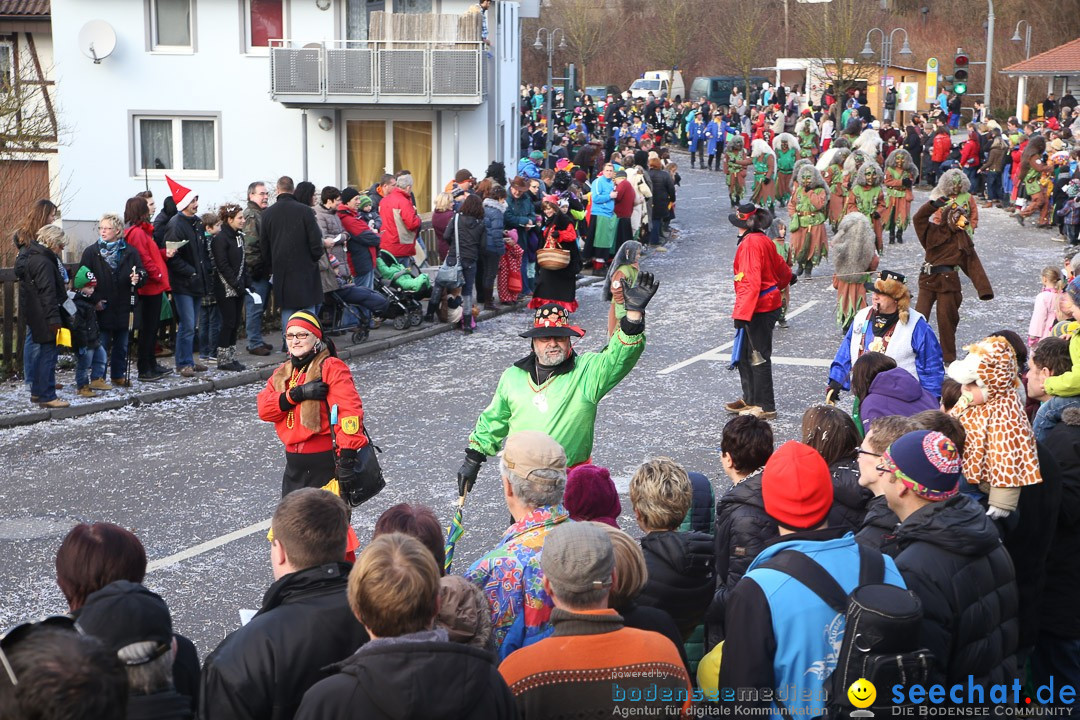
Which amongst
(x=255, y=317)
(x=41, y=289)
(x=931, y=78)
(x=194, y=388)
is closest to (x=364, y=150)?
(x=255, y=317)

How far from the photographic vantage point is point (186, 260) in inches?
506

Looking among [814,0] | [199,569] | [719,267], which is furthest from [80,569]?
[814,0]

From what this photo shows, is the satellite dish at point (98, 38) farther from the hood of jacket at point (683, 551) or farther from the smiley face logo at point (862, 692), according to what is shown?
the smiley face logo at point (862, 692)

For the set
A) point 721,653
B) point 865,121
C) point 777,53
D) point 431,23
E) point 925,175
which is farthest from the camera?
point 777,53

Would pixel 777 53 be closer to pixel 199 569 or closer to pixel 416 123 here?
pixel 416 123

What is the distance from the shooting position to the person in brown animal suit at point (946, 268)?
13.0 metres

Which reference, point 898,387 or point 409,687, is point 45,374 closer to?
point 898,387

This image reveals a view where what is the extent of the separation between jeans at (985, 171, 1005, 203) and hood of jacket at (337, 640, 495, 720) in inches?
1128

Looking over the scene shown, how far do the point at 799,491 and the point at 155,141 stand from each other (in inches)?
1126

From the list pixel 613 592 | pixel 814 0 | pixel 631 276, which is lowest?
pixel 613 592

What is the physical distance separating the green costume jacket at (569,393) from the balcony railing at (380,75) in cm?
2258

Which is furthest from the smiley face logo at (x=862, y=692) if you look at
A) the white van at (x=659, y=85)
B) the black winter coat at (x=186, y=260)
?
the white van at (x=659, y=85)

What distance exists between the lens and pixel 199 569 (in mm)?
8000

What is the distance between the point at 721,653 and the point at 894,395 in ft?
11.4
